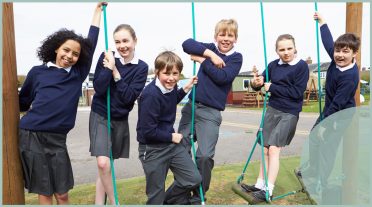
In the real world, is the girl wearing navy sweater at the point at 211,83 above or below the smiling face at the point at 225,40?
below

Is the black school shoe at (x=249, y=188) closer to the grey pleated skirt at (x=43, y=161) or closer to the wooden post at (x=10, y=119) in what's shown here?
the grey pleated skirt at (x=43, y=161)

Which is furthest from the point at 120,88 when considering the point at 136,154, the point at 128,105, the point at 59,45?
the point at 136,154

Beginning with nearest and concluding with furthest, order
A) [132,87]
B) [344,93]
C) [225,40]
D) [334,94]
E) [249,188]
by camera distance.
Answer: [132,87], [225,40], [344,93], [334,94], [249,188]

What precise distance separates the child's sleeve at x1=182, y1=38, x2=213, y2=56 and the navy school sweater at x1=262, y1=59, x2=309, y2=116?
864mm

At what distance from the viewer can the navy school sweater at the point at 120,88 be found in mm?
2693

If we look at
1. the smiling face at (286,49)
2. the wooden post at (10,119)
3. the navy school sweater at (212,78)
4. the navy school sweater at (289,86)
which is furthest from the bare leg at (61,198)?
the smiling face at (286,49)

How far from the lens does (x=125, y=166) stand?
623 centimetres

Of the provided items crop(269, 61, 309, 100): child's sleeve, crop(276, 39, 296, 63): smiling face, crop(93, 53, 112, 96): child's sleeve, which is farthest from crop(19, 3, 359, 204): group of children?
crop(276, 39, 296, 63): smiling face

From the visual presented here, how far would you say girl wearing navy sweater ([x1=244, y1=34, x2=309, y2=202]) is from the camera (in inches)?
132

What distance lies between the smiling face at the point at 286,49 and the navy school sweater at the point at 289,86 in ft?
0.27

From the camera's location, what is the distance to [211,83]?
3.01 meters

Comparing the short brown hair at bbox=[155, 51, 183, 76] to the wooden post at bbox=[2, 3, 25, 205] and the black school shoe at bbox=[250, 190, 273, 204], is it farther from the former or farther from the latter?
the black school shoe at bbox=[250, 190, 273, 204]

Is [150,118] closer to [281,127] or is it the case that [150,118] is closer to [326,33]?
[281,127]

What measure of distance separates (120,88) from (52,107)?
53 centimetres
